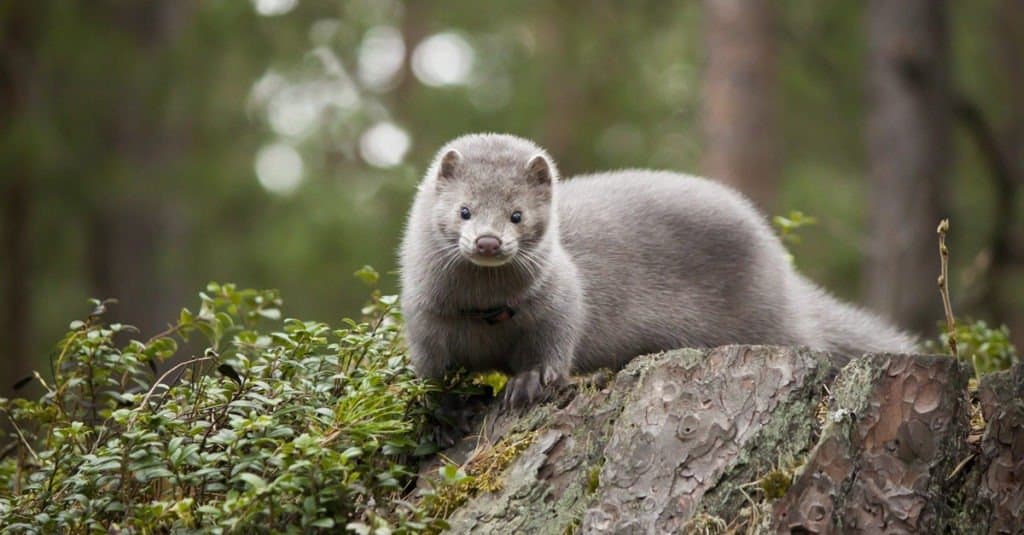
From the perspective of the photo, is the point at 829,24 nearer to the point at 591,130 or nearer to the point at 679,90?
the point at 591,130

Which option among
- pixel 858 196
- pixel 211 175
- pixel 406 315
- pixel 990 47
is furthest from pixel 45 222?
pixel 990 47

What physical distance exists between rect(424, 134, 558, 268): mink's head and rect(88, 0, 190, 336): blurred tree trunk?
8517 millimetres

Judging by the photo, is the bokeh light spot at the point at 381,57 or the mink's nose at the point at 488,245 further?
the bokeh light spot at the point at 381,57

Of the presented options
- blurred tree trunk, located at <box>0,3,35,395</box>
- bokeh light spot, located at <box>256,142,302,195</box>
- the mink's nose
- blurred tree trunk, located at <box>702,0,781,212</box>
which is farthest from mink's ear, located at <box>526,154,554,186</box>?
bokeh light spot, located at <box>256,142,302,195</box>

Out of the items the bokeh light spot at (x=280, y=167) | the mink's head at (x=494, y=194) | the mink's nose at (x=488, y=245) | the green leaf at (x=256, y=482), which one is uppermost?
the mink's head at (x=494, y=194)

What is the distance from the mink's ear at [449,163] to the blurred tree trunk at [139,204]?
851 cm

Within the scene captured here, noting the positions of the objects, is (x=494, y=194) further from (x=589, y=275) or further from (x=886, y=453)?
(x=886, y=453)

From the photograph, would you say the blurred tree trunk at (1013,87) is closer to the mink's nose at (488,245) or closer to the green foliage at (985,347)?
the green foliage at (985,347)

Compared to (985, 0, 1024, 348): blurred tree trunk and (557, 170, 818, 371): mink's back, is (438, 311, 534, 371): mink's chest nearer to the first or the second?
(557, 170, 818, 371): mink's back

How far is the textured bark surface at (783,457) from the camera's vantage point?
Result: 3.83 meters

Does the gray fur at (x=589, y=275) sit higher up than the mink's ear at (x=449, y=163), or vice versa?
the mink's ear at (x=449, y=163)

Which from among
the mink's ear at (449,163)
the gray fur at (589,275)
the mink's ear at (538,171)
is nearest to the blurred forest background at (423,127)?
the gray fur at (589,275)

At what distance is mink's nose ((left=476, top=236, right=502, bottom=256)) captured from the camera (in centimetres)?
500

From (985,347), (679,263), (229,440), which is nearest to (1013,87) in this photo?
(985,347)
